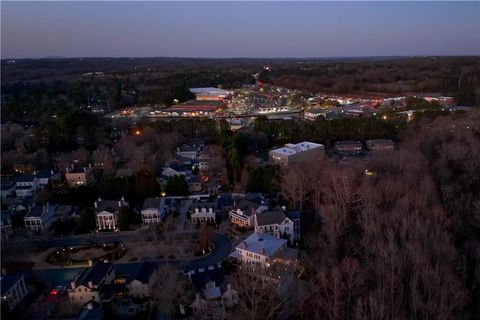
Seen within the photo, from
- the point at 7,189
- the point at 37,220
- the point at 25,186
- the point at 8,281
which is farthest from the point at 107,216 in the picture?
the point at 7,189

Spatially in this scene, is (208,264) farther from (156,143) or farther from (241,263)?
(156,143)

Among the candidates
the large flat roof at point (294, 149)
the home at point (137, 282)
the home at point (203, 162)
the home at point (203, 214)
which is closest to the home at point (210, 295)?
the home at point (137, 282)

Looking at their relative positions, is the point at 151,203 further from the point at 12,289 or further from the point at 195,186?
the point at 12,289

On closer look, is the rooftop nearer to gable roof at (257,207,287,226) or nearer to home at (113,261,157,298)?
gable roof at (257,207,287,226)

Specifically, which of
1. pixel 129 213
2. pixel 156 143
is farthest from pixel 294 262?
pixel 156 143

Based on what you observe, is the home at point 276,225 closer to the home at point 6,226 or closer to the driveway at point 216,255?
A: the driveway at point 216,255
